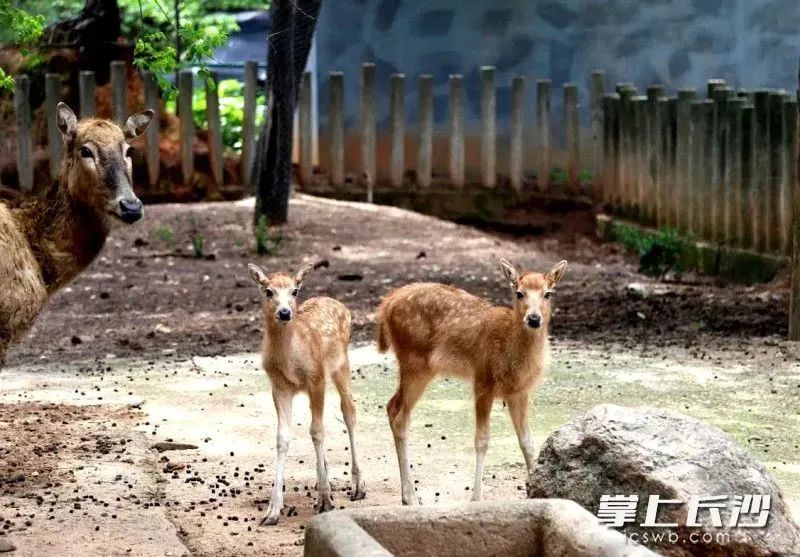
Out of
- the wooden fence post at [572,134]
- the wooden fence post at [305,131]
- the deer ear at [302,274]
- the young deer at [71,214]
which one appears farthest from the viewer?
the wooden fence post at [572,134]

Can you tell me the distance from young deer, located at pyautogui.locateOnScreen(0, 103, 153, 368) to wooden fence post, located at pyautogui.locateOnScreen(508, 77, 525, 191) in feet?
33.7

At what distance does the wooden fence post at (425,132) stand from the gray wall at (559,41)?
3.13ft

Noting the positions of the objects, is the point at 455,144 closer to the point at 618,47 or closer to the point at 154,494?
the point at 618,47

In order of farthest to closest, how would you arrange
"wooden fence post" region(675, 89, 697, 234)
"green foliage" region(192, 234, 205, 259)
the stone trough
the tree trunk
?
1. "wooden fence post" region(675, 89, 697, 234)
2. the tree trunk
3. "green foliage" region(192, 234, 205, 259)
4. the stone trough

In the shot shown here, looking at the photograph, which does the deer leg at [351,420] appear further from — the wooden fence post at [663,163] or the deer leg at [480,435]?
the wooden fence post at [663,163]

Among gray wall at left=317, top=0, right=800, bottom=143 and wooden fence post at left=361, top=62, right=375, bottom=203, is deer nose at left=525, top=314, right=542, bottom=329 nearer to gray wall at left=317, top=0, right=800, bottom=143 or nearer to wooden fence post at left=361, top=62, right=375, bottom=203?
wooden fence post at left=361, top=62, right=375, bottom=203

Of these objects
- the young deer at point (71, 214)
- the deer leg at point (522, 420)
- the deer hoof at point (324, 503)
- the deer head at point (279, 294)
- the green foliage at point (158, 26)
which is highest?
the green foliage at point (158, 26)

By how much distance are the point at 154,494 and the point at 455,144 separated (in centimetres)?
1131

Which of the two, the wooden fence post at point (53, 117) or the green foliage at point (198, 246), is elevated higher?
the wooden fence post at point (53, 117)

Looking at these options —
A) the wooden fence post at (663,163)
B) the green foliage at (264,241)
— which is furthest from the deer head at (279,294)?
the wooden fence post at (663,163)

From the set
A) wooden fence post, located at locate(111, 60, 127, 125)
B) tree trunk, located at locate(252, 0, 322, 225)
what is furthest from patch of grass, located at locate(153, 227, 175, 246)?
wooden fence post, located at locate(111, 60, 127, 125)

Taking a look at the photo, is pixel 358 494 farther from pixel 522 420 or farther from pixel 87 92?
pixel 87 92

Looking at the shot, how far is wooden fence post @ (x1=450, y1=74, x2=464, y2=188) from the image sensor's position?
58.6 ft

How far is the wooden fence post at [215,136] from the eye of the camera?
55.1 feet
